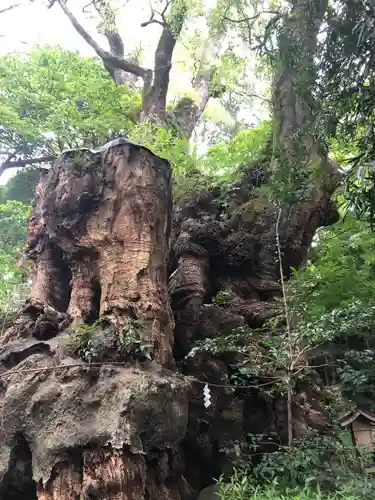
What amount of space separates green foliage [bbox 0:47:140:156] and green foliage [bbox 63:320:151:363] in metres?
6.10

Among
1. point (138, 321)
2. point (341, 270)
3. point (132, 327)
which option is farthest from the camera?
point (341, 270)

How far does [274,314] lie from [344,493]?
2.45 m

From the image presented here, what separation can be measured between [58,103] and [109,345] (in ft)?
23.4

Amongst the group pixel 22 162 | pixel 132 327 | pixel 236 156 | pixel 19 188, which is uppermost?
pixel 19 188

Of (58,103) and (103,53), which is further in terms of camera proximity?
(103,53)

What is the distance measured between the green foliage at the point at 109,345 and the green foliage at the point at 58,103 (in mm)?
6096

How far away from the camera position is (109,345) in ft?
13.7

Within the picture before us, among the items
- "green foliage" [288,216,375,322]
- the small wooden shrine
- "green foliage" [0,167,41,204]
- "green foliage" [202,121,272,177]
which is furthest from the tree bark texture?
"green foliage" [0,167,41,204]

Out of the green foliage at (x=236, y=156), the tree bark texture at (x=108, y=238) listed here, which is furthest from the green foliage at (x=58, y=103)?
the tree bark texture at (x=108, y=238)

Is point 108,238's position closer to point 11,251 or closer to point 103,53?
point 11,251

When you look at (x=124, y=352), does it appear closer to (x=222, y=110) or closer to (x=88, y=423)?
(x=88, y=423)

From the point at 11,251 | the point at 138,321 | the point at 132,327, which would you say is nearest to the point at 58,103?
the point at 11,251

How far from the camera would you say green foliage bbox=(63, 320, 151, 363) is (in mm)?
4156

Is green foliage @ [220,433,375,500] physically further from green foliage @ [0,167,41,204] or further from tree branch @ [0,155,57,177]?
green foliage @ [0,167,41,204]
